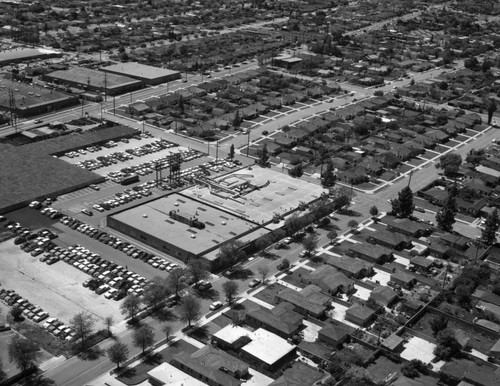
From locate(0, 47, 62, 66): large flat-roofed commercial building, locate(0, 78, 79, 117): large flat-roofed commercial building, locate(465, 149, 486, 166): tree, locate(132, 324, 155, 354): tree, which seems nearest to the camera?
locate(132, 324, 155, 354): tree

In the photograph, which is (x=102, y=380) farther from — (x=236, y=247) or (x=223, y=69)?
(x=223, y=69)

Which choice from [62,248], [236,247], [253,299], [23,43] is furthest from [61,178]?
[23,43]

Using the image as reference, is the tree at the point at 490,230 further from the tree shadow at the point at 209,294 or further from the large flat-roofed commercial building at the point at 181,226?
the tree shadow at the point at 209,294

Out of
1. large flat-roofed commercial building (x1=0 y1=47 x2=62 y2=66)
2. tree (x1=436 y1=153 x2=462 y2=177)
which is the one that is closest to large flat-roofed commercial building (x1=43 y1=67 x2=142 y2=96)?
large flat-roofed commercial building (x1=0 y1=47 x2=62 y2=66)

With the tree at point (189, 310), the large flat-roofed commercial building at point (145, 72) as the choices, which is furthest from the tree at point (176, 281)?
the large flat-roofed commercial building at point (145, 72)

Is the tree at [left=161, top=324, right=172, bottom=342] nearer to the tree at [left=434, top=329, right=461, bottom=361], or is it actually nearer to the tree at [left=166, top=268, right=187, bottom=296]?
the tree at [left=166, top=268, right=187, bottom=296]

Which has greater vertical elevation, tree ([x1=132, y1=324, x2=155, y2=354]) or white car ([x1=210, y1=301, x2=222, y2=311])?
tree ([x1=132, y1=324, x2=155, y2=354])

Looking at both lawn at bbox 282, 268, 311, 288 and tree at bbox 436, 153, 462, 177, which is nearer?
lawn at bbox 282, 268, 311, 288

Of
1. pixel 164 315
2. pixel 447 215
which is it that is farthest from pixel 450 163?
pixel 164 315
